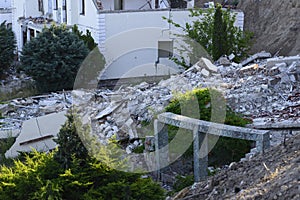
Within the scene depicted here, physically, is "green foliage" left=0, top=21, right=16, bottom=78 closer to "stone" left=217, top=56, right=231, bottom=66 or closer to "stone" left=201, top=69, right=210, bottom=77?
"stone" left=217, top=56, right=231, bottom=66

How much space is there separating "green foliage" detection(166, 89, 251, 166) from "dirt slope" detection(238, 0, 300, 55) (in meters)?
11.4

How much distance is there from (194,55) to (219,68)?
5.23 m

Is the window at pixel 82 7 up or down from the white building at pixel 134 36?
up

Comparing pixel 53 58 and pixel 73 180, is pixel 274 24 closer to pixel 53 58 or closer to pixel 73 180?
pixel 53 58

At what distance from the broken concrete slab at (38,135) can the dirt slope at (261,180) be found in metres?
6.58

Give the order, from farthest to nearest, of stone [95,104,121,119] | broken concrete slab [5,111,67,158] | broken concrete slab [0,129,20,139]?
broken concrete slab [0,129,20,139] → stone [95,104,121,119] → broken concrete slab [5,111,67,158]

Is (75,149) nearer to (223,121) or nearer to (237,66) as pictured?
(223,121)

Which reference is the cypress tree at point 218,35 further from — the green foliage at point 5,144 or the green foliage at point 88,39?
the green foliage at point 5,144

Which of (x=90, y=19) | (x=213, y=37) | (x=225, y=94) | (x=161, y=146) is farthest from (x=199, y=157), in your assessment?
(x=90, y=19)

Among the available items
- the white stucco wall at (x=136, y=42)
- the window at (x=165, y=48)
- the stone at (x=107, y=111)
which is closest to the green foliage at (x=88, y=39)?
the white stucco wall at (x=136, y=42)

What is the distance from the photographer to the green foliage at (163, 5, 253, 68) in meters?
20.8

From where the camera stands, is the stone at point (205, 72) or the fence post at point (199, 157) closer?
the fence post at point (199, 157)

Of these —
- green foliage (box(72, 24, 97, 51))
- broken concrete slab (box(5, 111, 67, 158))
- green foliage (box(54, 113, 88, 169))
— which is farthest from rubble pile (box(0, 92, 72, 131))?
green foliage (box(54, 113, 88, 169))

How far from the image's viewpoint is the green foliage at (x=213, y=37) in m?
20.8
